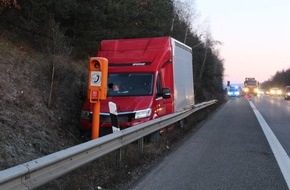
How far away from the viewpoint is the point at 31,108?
1209 cm

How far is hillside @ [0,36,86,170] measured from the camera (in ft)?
32.1

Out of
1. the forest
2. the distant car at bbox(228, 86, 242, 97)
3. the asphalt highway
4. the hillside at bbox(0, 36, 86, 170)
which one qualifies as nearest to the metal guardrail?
the asphalt highway

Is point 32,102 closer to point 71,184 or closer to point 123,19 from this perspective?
point 71,184

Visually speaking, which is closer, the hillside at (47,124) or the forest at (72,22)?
the hillside at (47,124)

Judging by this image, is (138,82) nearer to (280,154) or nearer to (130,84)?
(130,84)

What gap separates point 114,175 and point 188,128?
30.2 ft

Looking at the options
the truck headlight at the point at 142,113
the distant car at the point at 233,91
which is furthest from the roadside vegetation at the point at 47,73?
the distant car at the point at 233,91

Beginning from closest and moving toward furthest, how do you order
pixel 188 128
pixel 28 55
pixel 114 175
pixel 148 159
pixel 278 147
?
pixel 114 175, pixel 148 159, pixel 278 147, pixel 28 55, pixel 188 128

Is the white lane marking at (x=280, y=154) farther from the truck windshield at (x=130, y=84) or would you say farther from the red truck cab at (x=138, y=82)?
the truck windshield at (x=130, y=84)

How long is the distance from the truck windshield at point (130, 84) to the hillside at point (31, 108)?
1.58 metres

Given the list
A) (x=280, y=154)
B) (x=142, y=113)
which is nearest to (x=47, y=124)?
(x=142, y=113)

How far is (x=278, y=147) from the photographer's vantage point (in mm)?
12250

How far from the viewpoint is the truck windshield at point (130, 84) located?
13403mm

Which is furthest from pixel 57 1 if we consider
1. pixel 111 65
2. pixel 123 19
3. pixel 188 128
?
pixel 123 19
